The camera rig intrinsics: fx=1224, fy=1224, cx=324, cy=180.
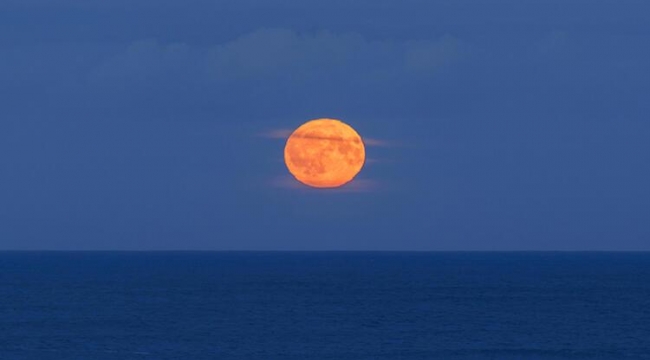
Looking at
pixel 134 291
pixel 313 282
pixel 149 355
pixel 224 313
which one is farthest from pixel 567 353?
pixel 313 282

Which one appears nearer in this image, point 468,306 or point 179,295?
point 468,306

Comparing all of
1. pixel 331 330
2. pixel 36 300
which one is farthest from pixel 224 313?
pixel 36 300

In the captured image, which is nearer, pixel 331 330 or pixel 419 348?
pixel 419 348

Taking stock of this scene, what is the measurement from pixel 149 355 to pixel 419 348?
16.0 meters

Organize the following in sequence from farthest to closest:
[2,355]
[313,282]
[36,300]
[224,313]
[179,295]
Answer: [313,282]
[179,295]
[36,300]
[224,313]
[2,355]

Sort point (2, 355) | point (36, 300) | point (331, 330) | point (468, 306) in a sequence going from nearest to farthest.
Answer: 1. point (2, 355)
2. point (331, 330)
3. point (468, 306)
4. point (36, 300)

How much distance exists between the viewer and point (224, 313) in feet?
331

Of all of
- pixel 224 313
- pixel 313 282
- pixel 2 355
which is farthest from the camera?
pixel 313 282

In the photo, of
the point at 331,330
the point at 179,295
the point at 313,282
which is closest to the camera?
the point at 331,330

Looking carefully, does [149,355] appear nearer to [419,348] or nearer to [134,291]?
[419,348]

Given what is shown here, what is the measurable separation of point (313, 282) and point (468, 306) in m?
51.0

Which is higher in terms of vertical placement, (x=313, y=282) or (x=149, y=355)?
(x=313, y=282)

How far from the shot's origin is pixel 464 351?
71562 mm

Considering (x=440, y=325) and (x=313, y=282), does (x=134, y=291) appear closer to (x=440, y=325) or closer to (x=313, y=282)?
A: (x=313, y=282)
